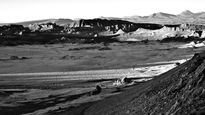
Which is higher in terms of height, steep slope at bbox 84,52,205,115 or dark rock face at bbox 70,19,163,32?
steep slope at bbox 84,52,205,115

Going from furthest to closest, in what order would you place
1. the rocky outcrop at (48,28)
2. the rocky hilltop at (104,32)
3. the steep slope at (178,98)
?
the rocky outcrop at (48,28), the rocky hilltop at (104,32), the steep slope at (178,98)

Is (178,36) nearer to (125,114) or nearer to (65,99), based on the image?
(65,99)

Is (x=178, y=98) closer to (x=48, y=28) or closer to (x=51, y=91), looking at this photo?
(x=51, y=91)

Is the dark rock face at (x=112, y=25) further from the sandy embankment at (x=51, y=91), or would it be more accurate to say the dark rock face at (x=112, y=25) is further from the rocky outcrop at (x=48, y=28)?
the sandy embankment at (x=51, y=91)

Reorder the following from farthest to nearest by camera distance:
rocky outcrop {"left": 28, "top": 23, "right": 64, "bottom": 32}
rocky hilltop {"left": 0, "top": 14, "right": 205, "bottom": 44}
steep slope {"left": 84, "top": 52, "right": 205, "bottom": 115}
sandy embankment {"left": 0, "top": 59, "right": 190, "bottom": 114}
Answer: rocky outcrop {"left": 28, "top": 23, "right": 64, "bottom": 32}, rocky hilltop {"left": 0, "top": 14, "right": 205, "bottom": 44}, sandy embankment {"left": 0, "top": 59, "right": 190, "bottom": 114}, steep slope {"left": 84, "top": 52, "right": 205, "bottom": 115}

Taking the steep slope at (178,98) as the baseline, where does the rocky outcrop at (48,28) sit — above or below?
below

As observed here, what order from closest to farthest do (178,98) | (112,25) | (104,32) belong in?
(178,98) → (104,32) → (112,25)

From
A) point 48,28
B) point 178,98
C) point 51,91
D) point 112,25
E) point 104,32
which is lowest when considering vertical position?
point 104,32

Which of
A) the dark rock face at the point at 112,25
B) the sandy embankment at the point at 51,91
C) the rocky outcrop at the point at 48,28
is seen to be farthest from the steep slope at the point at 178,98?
the rocky outcrop at the point at 48,28

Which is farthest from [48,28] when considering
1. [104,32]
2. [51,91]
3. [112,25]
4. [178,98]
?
[178,98]

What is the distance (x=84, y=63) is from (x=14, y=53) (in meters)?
16.5

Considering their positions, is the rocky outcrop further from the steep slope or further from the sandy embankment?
the steep slope

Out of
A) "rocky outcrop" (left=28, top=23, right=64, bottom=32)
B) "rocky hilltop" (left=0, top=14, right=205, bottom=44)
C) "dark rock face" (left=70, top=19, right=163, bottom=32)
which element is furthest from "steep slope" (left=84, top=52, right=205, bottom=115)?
"rocky outcrop" (left=28, top=23, right=64, bottom=32)

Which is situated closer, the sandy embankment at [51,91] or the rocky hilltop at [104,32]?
the sandy embankment at [51,91]
